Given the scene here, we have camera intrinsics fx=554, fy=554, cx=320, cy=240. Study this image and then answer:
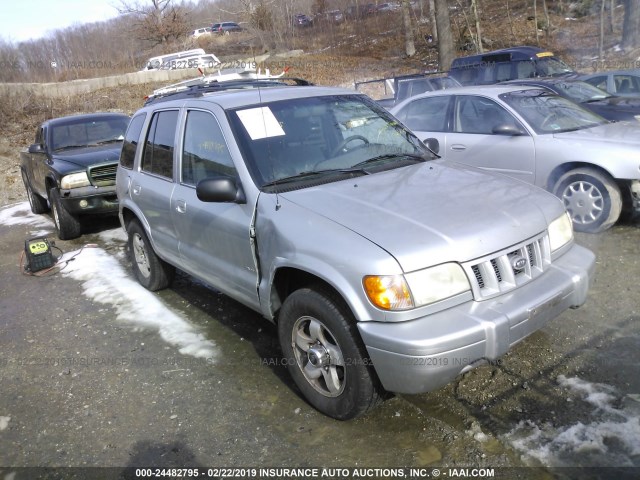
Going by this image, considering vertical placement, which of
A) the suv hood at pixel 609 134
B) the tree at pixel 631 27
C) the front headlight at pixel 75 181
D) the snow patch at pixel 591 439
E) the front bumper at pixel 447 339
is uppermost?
the tree at pixel 631 27

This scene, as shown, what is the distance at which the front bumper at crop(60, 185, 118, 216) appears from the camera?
309 inches

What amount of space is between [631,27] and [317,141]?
73.9 feet

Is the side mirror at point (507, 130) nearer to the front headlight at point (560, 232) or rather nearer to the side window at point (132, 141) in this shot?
the front headlight at point (560, 232)

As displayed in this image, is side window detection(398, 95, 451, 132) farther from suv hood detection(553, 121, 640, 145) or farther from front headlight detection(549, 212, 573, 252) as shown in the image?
front headlight detection(549, 212, 573, 252)

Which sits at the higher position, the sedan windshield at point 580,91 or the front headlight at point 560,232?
the sedan windshield at point 580,91

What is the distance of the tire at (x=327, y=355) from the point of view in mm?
2943

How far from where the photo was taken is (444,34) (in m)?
18.6

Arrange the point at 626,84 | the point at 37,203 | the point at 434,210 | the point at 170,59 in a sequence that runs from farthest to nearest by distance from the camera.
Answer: the point at 170,59, the point at 626,84, the point at 37,203, the point at 434,210

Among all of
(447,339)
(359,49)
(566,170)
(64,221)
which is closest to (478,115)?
(566,170)

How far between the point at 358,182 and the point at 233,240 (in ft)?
3.05

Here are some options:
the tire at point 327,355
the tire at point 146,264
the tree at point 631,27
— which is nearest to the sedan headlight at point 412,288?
the tire at point 327,355

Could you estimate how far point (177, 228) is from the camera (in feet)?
14.7

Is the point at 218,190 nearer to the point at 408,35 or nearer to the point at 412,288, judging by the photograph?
the point at 412,288

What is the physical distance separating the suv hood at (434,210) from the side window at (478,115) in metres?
3.08
